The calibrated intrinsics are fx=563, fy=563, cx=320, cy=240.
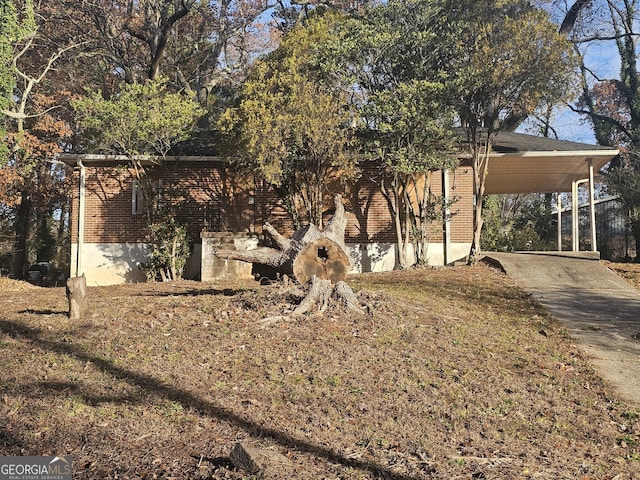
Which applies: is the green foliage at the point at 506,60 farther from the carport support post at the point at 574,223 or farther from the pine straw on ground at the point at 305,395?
the pine straw on ground at the point at 305,395

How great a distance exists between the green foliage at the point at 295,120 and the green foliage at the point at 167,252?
2.48m

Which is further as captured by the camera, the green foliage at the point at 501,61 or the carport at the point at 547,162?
the carport at the point at 547,162

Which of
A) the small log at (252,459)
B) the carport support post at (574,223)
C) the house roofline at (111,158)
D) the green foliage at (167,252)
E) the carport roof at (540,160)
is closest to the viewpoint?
the small log at (252,459)

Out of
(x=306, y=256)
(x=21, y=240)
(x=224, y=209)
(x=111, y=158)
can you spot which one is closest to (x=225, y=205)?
(x=224, y=209)

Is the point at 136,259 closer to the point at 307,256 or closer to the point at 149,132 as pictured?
the point at 149,132

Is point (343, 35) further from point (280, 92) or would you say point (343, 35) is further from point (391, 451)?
point (391, 451)

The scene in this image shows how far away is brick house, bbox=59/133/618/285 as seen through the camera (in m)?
15.6

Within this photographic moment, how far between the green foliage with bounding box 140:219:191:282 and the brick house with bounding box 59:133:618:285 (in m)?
0.93

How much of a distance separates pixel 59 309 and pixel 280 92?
6.89 meters

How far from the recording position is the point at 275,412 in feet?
15.3

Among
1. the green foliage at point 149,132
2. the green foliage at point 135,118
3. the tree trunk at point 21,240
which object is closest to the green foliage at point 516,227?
the green foliage at point 149,132

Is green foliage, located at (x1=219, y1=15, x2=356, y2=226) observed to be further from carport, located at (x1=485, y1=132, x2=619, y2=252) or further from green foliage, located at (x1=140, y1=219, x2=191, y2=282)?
carport, located at (x1=485, y1=132, x2=619, y2=252)

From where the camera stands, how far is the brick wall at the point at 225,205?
15844 mm

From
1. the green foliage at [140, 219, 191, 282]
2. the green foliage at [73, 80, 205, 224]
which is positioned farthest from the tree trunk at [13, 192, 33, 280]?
the green foliage at [73, 80, 205, 224]
